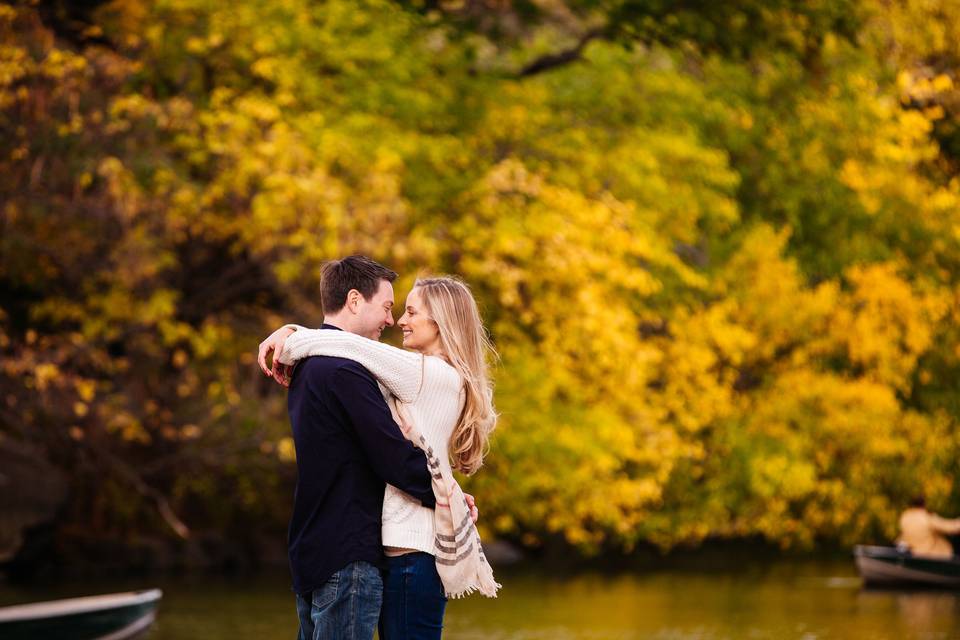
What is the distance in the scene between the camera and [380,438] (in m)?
5.71

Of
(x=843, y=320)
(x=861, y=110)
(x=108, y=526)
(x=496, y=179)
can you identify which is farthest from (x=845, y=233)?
(x=108, y=526)

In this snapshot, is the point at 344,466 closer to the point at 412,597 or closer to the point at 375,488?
the point at 375,488

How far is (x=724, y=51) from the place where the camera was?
23.7m

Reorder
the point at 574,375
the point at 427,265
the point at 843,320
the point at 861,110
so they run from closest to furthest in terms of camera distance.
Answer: the point at 427,265
the point at 574,375
the point at 861,110
the point at 843,320

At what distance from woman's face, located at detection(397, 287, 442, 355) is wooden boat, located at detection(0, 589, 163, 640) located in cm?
951

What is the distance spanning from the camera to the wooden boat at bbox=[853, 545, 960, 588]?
26.4 meters

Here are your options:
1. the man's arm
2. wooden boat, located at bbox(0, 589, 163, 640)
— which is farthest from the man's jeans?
wooden boat, located at bbox(0, 589, 163, 640)

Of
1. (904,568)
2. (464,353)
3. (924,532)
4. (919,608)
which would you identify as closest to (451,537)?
(464,353)

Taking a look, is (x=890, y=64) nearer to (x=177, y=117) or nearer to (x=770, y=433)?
(x=770, y=433)

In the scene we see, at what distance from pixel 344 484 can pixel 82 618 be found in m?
11.0

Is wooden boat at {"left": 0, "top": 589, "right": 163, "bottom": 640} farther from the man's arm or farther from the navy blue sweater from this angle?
the man's arm

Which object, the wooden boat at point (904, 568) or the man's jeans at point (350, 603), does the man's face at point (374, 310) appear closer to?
the man's jeans at point (350, 603)

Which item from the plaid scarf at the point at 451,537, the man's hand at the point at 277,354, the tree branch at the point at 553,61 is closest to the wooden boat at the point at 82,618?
the man's hand at the point at 277,354

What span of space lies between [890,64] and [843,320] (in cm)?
475
